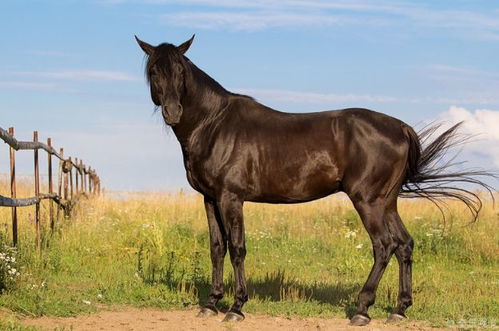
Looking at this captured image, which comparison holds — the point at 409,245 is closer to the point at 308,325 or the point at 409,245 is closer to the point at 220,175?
the point at 308,325

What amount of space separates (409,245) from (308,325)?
148cm

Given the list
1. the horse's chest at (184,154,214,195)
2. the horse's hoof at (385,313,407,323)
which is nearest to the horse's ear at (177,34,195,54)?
the horse's chest at (184,154,214,195)

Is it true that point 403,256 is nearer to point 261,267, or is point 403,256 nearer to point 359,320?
point 359,320

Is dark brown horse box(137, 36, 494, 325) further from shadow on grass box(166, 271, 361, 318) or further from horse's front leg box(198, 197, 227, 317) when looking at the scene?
shadow on grass box(166, 271, 361, 318)

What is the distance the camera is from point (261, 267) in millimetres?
11336

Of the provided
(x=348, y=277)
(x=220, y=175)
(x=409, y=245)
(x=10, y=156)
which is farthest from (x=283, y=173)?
(x=10, y=156)

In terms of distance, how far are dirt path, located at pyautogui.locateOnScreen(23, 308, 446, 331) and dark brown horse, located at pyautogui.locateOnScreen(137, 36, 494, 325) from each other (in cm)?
19

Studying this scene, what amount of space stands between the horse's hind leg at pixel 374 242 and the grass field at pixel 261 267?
20.5 inches

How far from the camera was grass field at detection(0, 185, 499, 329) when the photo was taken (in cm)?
818

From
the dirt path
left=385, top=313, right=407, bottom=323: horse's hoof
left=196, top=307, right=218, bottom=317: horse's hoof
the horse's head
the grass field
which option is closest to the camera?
the dirt path

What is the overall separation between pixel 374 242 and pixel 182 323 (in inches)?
87.6

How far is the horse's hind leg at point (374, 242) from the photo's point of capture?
23.9ft

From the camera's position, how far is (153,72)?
23.8 ft

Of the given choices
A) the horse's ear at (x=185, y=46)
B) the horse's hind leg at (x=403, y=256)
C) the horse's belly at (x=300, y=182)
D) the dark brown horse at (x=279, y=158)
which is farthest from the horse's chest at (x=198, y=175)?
the horse's hind leg at (x=403, y=256)
